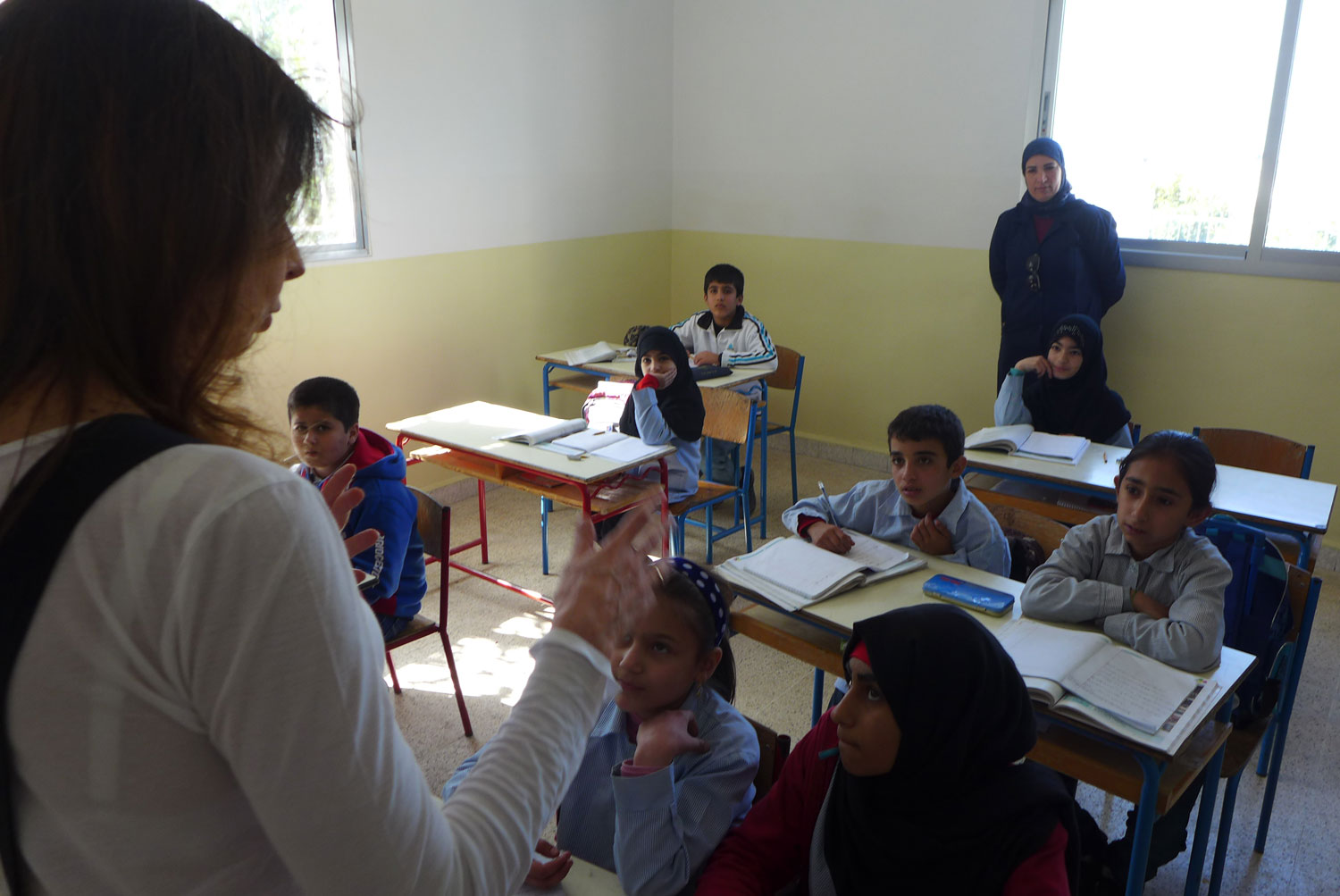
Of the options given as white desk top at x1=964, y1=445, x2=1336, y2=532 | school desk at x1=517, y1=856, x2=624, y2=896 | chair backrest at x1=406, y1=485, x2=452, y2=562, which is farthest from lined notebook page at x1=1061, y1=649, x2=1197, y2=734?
chair backrest at x1=406, y1=485, x2=452, y2=562

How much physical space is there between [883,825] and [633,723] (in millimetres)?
451

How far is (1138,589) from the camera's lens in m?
1.95

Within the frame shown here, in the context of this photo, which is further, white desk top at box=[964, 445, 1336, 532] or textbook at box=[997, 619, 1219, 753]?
white desk top at box=[964, 445, 1336, 532]

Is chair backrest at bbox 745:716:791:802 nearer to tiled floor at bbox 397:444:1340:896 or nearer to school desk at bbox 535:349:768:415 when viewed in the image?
tiled floor at bbox 397:444:1340:896

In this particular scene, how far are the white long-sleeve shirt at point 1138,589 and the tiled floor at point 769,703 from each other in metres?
0.74

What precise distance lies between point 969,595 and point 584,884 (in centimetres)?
111

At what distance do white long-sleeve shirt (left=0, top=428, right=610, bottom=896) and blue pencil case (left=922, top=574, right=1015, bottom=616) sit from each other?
160 cm

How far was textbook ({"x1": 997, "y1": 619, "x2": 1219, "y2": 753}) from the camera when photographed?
151 cm

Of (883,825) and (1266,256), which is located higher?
(1266,256)

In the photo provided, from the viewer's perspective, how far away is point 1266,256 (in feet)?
12.9

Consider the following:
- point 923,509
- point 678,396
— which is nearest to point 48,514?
point 923,509

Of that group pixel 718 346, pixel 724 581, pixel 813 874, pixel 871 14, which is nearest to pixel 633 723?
pixel 813 874

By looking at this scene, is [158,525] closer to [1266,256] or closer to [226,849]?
[226,849]

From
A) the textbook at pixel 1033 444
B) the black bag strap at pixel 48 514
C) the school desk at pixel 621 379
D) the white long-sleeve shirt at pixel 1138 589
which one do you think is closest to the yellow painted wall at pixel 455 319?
the school desk at pixel 621 379
